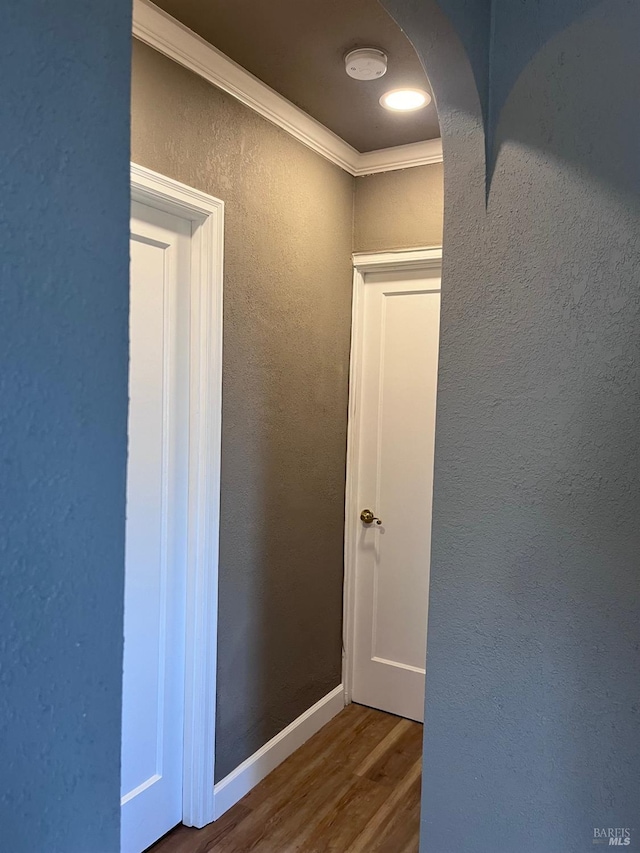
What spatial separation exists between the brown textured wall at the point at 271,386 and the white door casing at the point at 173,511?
82mm

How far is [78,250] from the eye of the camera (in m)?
0.57

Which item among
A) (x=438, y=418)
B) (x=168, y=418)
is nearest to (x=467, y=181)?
(x=438, y=418)

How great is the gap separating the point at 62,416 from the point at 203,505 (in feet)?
4.87

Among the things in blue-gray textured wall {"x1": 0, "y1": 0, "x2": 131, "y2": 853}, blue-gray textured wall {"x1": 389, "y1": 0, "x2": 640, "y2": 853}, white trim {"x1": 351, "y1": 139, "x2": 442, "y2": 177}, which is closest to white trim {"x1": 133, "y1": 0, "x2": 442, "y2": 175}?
white trim {"x1": 351, "y1": 139, "x2": 442, "y2": 177}

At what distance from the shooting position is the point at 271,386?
2314mm

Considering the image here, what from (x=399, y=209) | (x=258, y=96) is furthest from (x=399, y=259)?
(x=258, y=96)

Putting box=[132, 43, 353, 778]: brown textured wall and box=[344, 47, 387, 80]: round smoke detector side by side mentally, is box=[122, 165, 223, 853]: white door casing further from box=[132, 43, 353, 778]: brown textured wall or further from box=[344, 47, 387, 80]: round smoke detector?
box=[344, 47, 387, 80]: round smoke detector

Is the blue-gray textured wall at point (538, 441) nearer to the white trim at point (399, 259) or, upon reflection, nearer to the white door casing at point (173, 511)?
the white door casing at point (173, 511)

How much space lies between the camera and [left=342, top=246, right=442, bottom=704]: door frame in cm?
274

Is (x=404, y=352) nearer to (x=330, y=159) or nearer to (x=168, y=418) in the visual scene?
(x=330, y=159)

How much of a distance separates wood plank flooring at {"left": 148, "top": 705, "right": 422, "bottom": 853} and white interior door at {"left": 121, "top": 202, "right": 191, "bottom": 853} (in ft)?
0.73

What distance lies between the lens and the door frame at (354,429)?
2.74 meters

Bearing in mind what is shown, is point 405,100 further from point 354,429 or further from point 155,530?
point 155,530

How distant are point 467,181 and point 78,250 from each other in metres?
1.05
